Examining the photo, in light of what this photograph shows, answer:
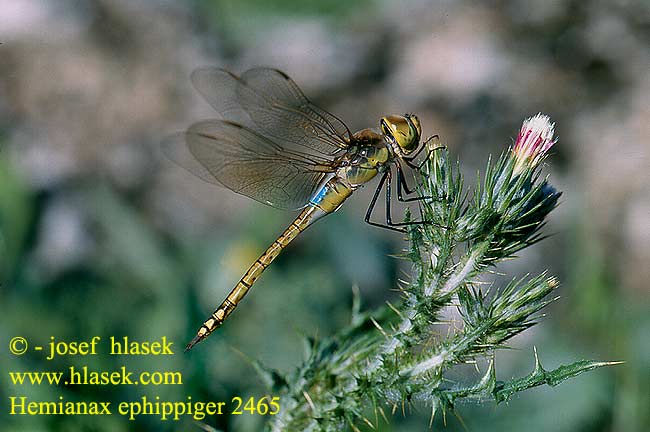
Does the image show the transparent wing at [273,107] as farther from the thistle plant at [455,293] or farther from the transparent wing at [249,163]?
the thistle plant at [455,293]

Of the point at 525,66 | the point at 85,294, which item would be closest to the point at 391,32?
the point at 525,66

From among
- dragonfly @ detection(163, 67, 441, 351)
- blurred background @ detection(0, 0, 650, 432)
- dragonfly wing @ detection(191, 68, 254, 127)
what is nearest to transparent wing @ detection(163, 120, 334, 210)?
dragonfly @ detection(163, 67, 441, 351)

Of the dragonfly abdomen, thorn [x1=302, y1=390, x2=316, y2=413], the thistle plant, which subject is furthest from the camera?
the dragonfly abdomen

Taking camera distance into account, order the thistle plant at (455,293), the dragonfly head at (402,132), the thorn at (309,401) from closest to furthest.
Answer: the thistle plant at (455,293) < the thorn at (309,401) < the dragonfly head at (402,132)

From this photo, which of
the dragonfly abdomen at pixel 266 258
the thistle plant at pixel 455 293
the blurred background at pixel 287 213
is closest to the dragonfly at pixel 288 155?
the dragonfly abdomen at pixel 266 258

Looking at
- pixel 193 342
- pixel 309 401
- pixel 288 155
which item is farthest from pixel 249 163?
pixel 309 401

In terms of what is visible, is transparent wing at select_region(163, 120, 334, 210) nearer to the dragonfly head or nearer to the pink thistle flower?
the dragonfly head

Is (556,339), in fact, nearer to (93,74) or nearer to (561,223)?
(561,223)
